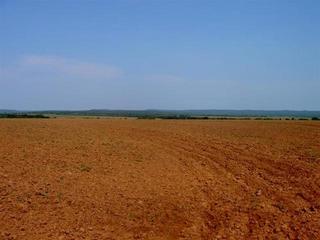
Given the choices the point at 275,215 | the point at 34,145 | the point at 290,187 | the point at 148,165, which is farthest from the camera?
the point at 34,145

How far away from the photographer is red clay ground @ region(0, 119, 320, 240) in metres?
11.2

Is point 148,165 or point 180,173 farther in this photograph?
point 148,165

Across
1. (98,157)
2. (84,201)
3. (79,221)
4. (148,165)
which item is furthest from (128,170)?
(79,221)

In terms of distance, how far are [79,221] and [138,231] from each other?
4.66 ft

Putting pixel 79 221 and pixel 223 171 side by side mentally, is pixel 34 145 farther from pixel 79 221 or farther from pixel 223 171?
pixel 79 221

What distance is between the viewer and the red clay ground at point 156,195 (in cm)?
1124

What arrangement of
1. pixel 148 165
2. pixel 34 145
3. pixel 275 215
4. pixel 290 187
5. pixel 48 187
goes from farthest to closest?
pixel 34 145
pixel 148 165
pixel 290 187
pixel 48 187
pixel 275 215

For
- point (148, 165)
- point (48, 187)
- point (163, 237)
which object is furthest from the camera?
point (148, 165)

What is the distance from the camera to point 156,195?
1411 cm

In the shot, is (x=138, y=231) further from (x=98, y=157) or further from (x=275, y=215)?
(x=98, y=157)

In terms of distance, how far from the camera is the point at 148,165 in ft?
63.2

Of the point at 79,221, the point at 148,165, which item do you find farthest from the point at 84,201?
the point at 148,165

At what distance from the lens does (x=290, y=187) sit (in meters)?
15.5

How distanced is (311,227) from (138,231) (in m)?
3.94
